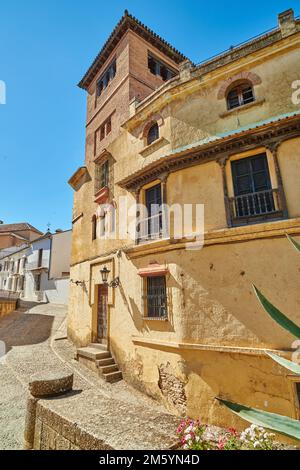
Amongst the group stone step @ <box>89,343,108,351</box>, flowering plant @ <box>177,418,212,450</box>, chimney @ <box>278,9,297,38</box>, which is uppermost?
chimney @ <box>278,9,297,38</box>

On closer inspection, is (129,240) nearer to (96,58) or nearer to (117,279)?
(117,279)

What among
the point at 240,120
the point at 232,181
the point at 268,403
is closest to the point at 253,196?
the point at 232,181

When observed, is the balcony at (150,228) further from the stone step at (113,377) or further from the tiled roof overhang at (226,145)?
the stone step at (113,377)

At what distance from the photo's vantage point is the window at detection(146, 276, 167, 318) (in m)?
8.20

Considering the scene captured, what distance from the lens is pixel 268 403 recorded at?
5.74m

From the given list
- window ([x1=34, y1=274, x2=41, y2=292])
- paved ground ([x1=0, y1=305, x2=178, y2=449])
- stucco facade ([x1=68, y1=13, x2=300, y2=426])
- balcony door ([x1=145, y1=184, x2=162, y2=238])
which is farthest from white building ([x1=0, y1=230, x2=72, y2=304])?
balcony door ([x1=145, y1=184, x2=162, y2=238])

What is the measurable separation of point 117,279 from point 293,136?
7.89 metres

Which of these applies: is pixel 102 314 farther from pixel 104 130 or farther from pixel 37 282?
pixel 37 282

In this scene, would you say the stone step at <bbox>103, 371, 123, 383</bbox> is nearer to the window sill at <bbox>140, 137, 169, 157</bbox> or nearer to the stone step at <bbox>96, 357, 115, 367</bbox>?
the stone step at <bbox>96, 357, 115, 367</bbox>

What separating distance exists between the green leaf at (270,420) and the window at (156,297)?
226 inches

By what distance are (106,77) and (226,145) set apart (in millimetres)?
11633

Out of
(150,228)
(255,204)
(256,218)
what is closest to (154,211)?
(150,228)

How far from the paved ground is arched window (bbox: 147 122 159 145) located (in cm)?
920
